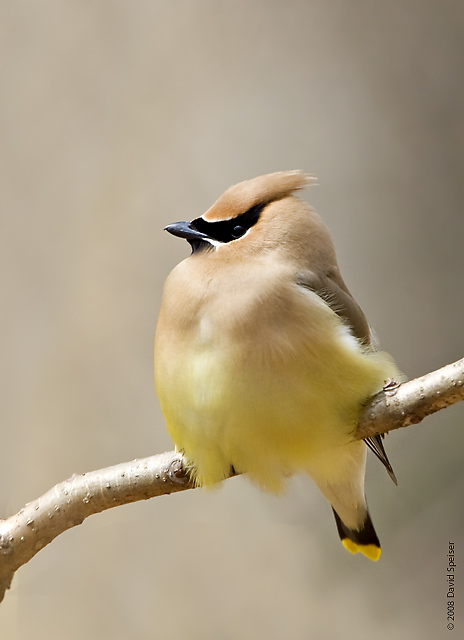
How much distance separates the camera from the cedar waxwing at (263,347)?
1831 millimetres

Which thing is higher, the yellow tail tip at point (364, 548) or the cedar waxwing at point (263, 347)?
the cedar waxwing at point (263, 347)

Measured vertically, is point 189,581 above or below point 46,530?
Result: below

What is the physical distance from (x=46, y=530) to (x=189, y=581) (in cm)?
169

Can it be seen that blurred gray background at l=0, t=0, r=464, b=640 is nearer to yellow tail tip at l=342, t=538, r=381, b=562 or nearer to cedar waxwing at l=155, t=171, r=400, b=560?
yellow tail tip at l=342, t=538, r=381, b=562

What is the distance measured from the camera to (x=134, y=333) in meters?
3.54

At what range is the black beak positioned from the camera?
1.94 m

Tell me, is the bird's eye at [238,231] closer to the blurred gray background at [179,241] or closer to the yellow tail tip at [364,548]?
the yellow tail tip at [364,548]

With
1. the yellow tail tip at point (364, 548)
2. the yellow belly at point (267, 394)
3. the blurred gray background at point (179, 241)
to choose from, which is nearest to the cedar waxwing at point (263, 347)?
the yellow belly at point (267, 394)

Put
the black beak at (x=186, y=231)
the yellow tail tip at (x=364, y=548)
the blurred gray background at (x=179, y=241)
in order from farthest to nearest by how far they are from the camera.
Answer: the blurred gray background at (x=179, y=241) < the yellow tail tip at (x=364, y=548) < the black beak at (x=186, y=231)

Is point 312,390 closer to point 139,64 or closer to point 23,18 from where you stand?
point 139,64

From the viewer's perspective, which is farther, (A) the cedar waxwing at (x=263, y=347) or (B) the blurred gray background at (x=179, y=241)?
(B) the blurred gray background at (x=179, y=241)

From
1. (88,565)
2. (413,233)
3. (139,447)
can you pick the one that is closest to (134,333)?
(139,447)

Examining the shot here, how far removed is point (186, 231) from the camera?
6.40 feet

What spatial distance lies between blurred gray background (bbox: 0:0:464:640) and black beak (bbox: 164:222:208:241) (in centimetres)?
151
